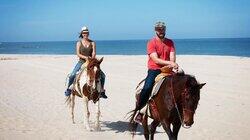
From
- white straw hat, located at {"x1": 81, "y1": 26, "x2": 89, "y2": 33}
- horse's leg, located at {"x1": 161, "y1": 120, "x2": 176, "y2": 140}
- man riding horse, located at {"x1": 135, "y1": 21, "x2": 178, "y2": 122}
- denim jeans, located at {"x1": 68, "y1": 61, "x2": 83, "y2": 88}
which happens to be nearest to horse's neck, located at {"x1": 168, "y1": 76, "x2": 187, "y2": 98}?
man riding horse, located at {"x1": 135, "y1": 21, "x2": 178, "y2": 122}

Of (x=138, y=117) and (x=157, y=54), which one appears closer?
(x=157, y=54)

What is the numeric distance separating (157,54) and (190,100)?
1.38 metres

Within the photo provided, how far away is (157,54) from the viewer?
294 inches

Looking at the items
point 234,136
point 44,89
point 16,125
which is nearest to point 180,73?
point 234,136

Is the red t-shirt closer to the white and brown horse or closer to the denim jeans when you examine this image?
the white and brown horse

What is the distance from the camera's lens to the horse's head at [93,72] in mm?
9836

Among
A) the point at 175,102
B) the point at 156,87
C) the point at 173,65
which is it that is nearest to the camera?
the point at 175,102

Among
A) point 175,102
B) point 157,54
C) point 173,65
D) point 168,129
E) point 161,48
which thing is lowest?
point 168,129

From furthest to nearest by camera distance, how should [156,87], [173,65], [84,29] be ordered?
[84,29] → [156,87] → [173,65]

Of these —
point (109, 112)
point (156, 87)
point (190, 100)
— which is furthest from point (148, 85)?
point (109, 112)

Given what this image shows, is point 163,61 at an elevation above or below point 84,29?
below

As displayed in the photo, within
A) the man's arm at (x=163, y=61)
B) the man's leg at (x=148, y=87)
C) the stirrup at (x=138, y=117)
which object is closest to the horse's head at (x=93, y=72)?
the stirrup at (x=138, y=117)

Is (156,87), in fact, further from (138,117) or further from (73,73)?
(73,73)

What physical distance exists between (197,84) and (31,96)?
427 inches
